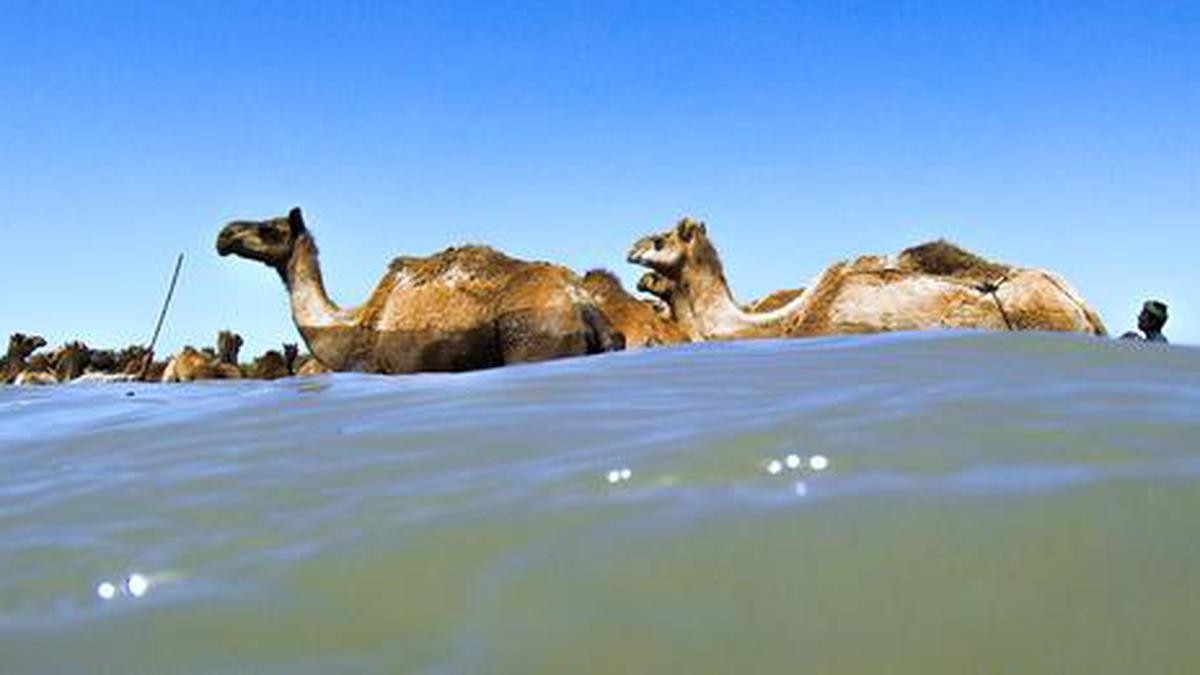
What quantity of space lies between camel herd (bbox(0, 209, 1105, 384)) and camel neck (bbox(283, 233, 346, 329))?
0.02 m

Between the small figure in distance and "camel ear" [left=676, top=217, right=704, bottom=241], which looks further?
"camel ear" [left=676, top=217, right=704, bottom=241]

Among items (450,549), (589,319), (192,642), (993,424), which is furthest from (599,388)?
(589,319)

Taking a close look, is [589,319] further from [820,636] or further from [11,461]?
[820,636]

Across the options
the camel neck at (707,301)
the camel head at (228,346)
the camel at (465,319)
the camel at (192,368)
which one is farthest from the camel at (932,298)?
the camel head at (228,346)

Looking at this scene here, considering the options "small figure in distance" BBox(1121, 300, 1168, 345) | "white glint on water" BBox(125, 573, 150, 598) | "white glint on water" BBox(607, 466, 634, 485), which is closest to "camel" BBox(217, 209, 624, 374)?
"small figure in distance" BBox(1121, 300, 1168, 345)

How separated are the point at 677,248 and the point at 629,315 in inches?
44.2

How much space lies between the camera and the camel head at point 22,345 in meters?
25.3

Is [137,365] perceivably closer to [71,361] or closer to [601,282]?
[71,361]

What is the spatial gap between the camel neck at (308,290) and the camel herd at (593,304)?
2 centimetres

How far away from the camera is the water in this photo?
4.58ft

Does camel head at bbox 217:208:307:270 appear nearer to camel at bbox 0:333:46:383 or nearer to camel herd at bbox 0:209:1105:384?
camel herd at bbox 0:209:1105:384

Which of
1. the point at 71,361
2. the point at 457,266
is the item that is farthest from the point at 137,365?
the point at 457,266

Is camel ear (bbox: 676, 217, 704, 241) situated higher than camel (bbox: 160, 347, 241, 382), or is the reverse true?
camel ear (bbox: 676, 217, 704, 241)

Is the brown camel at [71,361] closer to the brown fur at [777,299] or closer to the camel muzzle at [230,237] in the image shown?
the camel muzzle at [230,237]
